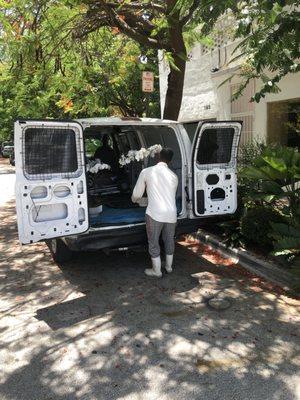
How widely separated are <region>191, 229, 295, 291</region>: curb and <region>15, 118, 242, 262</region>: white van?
695mm

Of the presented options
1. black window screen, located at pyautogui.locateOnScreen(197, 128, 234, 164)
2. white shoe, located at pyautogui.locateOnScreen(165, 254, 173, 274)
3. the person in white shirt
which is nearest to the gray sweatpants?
the person in white shirt

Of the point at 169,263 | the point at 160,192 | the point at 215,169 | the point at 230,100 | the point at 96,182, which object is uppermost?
the point at 230,100

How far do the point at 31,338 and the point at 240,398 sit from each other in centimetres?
215

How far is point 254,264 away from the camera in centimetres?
620

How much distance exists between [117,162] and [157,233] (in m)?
3.05

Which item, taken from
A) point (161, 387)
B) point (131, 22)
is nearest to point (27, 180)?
point (161, 387)

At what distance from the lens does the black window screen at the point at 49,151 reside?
514 cm

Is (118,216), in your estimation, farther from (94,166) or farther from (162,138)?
(162,138)

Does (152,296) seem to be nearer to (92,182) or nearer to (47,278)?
(47,278)

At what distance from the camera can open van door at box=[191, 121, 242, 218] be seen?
247 inches

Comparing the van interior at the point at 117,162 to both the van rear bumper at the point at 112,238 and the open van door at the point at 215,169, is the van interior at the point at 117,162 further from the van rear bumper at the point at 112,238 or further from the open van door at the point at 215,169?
the van rear bumper at the point at 112,238

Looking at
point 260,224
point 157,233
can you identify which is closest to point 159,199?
point 157,233

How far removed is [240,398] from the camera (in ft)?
10.7

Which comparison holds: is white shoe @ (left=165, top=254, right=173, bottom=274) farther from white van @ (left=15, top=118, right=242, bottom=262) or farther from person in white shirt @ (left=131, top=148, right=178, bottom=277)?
white van @ (left=15, top=118, right=242, bottom=262)
